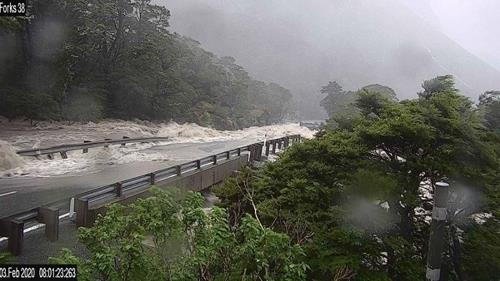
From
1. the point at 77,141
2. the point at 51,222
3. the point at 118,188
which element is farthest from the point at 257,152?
the point at 77,141

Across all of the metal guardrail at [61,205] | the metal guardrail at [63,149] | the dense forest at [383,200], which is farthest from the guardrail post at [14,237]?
the metal guardrail at [63,149]

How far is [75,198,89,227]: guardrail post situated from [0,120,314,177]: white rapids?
328 inches

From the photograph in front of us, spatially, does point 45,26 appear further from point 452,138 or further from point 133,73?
point 452,138

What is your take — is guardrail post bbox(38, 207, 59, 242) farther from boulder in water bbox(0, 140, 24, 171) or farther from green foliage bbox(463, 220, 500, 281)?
boulder in water bbox(0, 140, 24, 171)

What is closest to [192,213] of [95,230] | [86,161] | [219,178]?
[95,230]

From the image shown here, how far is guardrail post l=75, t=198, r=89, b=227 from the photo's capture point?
8.62 m

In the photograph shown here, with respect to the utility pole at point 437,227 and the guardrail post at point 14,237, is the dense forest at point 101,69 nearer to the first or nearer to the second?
the guardrail post at point 14,237

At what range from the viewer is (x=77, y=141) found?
2711 cm

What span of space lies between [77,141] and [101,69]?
1456 centimetres

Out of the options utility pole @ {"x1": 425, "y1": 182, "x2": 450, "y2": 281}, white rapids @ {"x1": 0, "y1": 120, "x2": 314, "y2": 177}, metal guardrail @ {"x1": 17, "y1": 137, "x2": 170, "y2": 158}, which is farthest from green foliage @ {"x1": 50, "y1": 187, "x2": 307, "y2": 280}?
metal guardrail @ {"x1": 17, "y1": 137, "x2": 170, "y2": 158}

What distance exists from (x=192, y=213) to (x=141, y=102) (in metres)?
37.8

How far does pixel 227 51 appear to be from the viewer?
160000 millimetres

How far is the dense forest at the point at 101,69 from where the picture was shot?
2919 centimetres

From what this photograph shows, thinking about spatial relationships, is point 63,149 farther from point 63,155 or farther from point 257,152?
point 257,152
